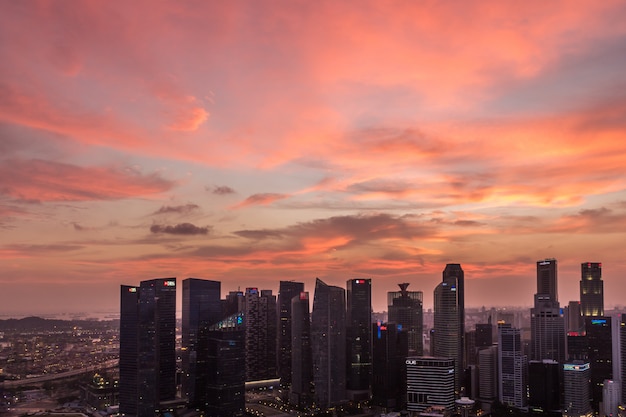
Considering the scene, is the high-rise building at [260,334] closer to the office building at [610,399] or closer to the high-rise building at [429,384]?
the high-rise building at [429,384]

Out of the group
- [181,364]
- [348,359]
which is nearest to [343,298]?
[348,359]

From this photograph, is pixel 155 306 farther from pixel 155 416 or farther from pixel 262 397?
pixel 262 397

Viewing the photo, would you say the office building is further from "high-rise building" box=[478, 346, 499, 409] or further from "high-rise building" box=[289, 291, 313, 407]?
"high-rise building" box=[289, 291, 313, 407]

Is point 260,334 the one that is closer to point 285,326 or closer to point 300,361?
point 285,326

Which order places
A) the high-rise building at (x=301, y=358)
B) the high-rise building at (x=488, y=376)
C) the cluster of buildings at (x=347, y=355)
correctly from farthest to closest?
the high-rise building at (x=488, y=376) → the high-rise building at (x=301, y=358) → the cluster of buildings at (x=347, y=355)

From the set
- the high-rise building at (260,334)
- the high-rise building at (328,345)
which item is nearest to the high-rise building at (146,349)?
the high-rise building at (328,345)

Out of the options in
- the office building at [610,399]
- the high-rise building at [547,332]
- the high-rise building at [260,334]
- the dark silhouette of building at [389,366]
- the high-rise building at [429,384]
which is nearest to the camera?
the office building at [610,399]

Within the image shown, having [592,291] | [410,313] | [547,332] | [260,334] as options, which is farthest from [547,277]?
[260,334]
